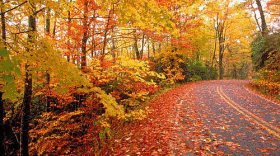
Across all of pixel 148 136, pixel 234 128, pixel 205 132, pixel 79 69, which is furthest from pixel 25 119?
pixel 234 128

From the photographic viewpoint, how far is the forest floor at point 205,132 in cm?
431

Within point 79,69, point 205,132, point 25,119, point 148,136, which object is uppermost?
point 79,69

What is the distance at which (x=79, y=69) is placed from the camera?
287 inches

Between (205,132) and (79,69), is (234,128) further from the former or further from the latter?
(79,69)

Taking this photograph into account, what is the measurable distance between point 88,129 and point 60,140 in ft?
4.37

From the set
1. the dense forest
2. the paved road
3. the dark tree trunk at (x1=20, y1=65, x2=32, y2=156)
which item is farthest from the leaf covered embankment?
the dark tree trunk at (x1=20, y1=65, x2=32, y2=156)

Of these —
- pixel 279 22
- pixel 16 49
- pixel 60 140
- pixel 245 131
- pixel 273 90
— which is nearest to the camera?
pixel 16 49

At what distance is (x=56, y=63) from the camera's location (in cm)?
279

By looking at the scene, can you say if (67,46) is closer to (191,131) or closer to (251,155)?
(191,131)

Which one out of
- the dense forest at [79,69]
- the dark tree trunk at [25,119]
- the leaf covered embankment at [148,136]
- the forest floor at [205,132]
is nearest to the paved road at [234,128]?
the forest floor at [205,132]

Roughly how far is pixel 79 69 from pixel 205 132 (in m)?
5.86

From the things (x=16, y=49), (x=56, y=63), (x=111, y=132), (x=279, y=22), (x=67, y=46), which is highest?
(x=279, y=22)

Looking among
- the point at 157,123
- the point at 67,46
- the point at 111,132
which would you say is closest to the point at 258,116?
the point at 157,123

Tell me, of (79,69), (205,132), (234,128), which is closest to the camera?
(205,132)
